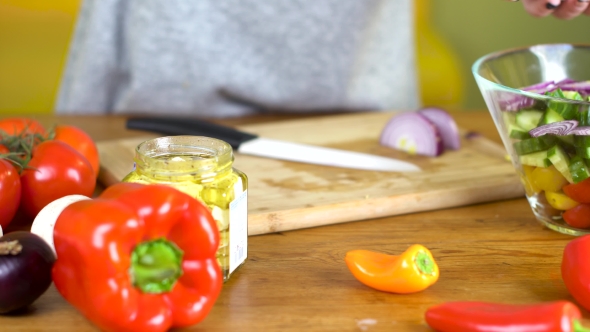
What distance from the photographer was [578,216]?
120 centimetres

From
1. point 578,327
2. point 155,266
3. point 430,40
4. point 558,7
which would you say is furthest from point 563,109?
point 430,40

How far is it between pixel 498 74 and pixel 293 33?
0.87 metres

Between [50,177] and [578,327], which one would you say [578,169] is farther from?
[50,177]

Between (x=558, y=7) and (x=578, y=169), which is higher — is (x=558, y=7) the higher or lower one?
the higher one

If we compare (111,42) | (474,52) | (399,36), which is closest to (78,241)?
(111,42)

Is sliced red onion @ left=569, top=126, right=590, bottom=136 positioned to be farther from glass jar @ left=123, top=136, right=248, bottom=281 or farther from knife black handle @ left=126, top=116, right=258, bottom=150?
knife black handle @ left=126, top=116, right=258, bottom=150

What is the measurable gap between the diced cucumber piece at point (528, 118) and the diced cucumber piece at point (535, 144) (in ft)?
0.07

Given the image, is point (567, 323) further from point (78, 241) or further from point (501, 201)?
point (501, 201)

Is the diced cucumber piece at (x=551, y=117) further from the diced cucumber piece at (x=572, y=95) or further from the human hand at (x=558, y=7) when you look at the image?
the human hand at (x=558, y=7)

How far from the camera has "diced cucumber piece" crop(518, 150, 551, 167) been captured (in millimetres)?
1181

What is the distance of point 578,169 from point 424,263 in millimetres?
339

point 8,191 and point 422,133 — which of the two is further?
point 422,133

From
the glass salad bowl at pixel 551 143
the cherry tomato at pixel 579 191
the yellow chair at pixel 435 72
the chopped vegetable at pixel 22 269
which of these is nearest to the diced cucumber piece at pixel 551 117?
the glass salad bowl at pixel 551 143

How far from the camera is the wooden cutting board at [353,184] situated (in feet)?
4.20
